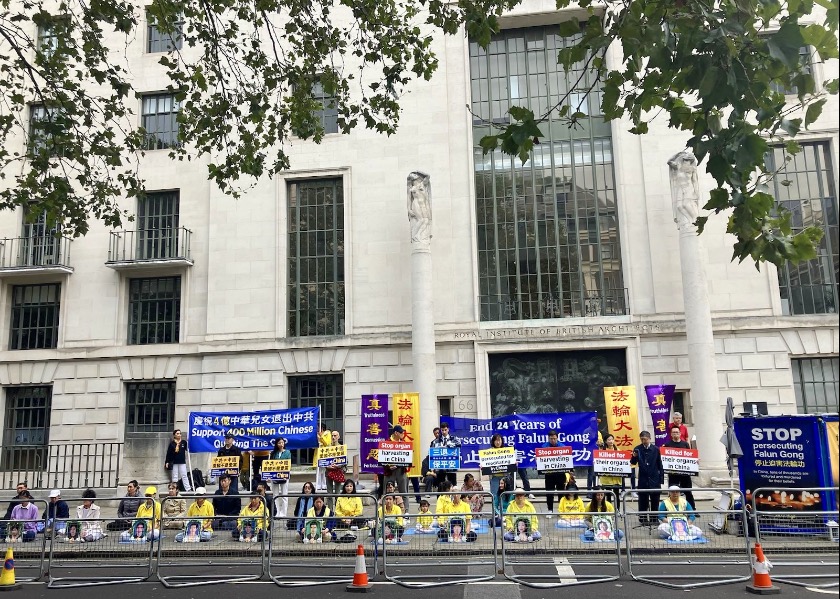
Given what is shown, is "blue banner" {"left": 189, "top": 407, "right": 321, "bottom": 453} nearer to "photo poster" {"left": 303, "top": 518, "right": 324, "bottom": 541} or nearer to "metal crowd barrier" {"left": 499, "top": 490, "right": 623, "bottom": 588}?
"photo poster" {"left": 303, "top": 518, "right": 324, "bottom": 541}

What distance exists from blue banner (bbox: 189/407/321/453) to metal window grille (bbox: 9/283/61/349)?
962 centimetres

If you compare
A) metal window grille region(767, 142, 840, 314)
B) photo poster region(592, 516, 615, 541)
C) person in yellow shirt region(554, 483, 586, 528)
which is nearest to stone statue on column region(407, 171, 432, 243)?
metal window grille region(767, 142, 840, 314)

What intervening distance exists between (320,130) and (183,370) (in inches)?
509

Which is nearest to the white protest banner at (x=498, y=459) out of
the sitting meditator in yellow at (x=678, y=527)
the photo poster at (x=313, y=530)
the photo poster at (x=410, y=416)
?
the sitting meditator in yellow at (x=678, y=527)

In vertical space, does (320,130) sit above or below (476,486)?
above

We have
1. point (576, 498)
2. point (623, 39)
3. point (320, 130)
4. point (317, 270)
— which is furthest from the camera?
point (317, 270)

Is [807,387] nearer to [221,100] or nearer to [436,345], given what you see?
[436,345]

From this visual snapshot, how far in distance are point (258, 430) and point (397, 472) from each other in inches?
155

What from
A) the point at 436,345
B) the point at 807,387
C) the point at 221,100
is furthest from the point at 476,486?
the point at 807,387

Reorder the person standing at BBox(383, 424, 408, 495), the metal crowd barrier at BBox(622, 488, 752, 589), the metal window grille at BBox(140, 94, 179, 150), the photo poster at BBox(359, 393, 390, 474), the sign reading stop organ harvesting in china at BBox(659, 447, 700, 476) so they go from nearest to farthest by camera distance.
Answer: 1. the metal crowd barrier at BBox(622, 488, 752, 589)
2. the sign reading stop organ harvesting in china at BBox(659, 447, 700, 476)
3. the person standing at BBox(383, 424, 408, 495)
4. the photo poster at BBox(359, 393, 390, 474)
5. the metal window grille at BBox(140, 94, 179, 150)

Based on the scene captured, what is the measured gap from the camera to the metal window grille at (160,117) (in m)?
23.9

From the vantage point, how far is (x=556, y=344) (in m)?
20.3

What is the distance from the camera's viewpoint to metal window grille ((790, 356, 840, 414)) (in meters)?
19.2

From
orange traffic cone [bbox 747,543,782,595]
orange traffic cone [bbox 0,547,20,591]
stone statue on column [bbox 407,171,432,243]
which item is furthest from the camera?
stone statue on column [bbox 407,171,432,243]
